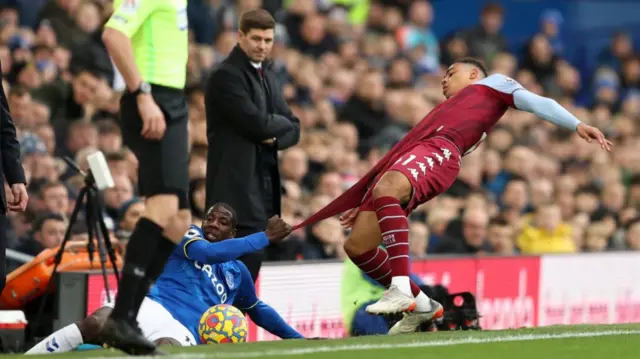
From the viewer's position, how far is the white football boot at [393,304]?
780cm

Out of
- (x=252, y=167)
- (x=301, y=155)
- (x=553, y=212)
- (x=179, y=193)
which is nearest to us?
(x=179, y=193)

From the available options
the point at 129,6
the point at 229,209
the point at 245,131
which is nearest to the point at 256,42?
the point at 245,131

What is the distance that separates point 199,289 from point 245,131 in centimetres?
108

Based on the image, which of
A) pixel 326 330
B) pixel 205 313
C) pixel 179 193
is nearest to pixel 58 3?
pixel 326 330

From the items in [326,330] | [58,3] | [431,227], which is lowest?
[326,330]

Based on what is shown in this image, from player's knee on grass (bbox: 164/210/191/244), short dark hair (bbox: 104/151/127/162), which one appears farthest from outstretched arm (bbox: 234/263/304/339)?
short dark hair (bbox: 104/151/127/162)

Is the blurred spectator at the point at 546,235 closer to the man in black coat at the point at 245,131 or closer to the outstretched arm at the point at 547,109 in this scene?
the man in black coat at the point at 245,131

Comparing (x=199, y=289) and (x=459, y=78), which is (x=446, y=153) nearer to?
(x=459, y=78)

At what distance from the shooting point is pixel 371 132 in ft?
53.3

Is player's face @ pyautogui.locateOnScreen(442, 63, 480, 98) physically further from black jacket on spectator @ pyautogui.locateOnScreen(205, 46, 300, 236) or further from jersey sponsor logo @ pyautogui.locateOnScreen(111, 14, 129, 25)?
jersey sponsor logo @ pyautogui.locateOnScreen(111, 14, 129, 25)

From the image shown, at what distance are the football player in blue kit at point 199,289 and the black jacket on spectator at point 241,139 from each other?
219 millimetres

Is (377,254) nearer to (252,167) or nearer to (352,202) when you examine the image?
(352,202)

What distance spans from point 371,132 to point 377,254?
767cm

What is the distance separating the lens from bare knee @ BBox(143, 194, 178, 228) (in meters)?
6.60
